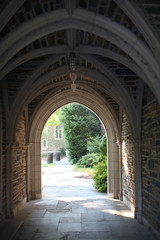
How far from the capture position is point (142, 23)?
2.96 metres

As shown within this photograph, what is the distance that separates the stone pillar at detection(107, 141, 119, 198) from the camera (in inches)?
303

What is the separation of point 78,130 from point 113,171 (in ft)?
28.8

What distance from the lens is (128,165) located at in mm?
6457

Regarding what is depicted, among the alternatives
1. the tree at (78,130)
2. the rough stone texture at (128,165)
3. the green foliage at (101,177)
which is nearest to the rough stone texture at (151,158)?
the rough stone texture at (128,165)

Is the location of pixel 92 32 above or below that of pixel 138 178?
above

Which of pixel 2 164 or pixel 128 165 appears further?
pixel 128 165

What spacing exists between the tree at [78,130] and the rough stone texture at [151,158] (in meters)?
11.0

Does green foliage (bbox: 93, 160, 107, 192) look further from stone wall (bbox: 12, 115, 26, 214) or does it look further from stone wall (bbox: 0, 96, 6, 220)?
stone wall (bbox: 0, 96, 6, 220)

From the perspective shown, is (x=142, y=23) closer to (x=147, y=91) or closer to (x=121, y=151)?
(x=147, y=91)

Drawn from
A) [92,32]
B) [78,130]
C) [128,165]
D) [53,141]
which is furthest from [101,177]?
[53,141]

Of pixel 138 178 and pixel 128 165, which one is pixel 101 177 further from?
pixel 138 178

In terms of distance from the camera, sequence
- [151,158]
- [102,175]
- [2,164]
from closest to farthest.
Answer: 1. [151,158]
2. [2,164]
3. [102,175]

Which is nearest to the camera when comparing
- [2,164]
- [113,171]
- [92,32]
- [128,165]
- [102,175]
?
[92,32]

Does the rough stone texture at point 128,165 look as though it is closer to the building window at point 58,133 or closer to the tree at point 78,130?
the tree at point 78,130
